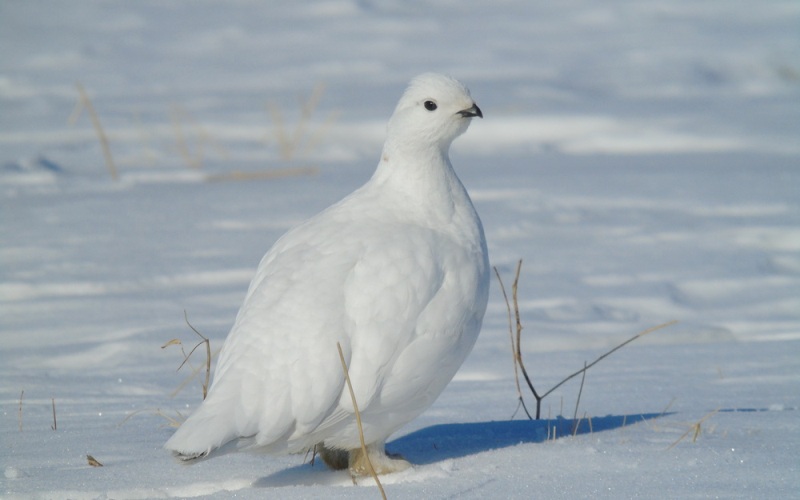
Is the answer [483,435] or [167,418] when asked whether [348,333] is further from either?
[167,418]

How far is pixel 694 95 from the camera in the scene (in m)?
9.92

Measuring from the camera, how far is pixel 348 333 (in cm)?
302

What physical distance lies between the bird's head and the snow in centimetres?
93

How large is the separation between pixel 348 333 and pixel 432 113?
0.89m

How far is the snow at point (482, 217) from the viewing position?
10.8 ft

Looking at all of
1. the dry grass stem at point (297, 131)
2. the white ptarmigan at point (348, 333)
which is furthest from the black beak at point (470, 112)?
the dry grass stem at point (297, 131)

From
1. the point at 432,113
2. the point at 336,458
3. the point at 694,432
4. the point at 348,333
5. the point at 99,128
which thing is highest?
the point at 432,113

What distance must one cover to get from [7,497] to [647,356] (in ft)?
9.07

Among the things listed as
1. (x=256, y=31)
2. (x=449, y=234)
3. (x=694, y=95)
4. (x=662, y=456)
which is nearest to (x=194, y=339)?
(x=449, y=234)

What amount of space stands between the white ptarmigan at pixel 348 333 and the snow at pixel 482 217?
7.0 inches

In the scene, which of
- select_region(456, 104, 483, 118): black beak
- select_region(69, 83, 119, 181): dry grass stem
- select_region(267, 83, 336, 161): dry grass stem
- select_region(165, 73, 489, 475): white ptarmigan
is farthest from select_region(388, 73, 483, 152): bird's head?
select_region(267, 83, 336, 161): dry grass stem

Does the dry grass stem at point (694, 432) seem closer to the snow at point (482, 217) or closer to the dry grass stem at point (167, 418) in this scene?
the snow at point (482, 217)

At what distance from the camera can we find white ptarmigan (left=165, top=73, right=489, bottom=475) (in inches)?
115

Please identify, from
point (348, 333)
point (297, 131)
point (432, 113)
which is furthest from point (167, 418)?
point (297, 131)
